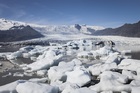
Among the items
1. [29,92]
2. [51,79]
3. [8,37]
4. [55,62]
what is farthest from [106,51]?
[8,37]

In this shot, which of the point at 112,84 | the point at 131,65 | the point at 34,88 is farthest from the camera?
the point at 131,65

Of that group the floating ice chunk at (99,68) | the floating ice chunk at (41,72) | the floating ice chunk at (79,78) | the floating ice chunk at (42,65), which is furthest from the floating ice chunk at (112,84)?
the floating ice chunk at (42,65)

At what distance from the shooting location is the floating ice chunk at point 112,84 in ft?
20.9

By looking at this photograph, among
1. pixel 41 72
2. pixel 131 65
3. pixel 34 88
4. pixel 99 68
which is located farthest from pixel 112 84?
pixel 41 72

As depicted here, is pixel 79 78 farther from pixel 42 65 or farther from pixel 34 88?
pixel 42 65

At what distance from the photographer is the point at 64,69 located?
28.7 ft

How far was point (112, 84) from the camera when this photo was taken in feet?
21.7

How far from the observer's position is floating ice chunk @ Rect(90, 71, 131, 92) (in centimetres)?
637

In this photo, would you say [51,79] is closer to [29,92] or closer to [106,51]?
A: [29,92]

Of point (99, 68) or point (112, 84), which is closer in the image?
point (112, 84)

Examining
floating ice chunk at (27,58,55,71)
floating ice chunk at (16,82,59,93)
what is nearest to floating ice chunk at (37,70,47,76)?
floating ice chunk at (27,58,55,71)

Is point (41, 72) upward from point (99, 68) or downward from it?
downward

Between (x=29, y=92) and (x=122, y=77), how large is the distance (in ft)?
10.0

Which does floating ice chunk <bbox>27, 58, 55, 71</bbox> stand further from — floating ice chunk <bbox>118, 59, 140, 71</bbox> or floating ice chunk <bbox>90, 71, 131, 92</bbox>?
floating ice chunk <bbox>90, 71, 131, 92</bbox>
